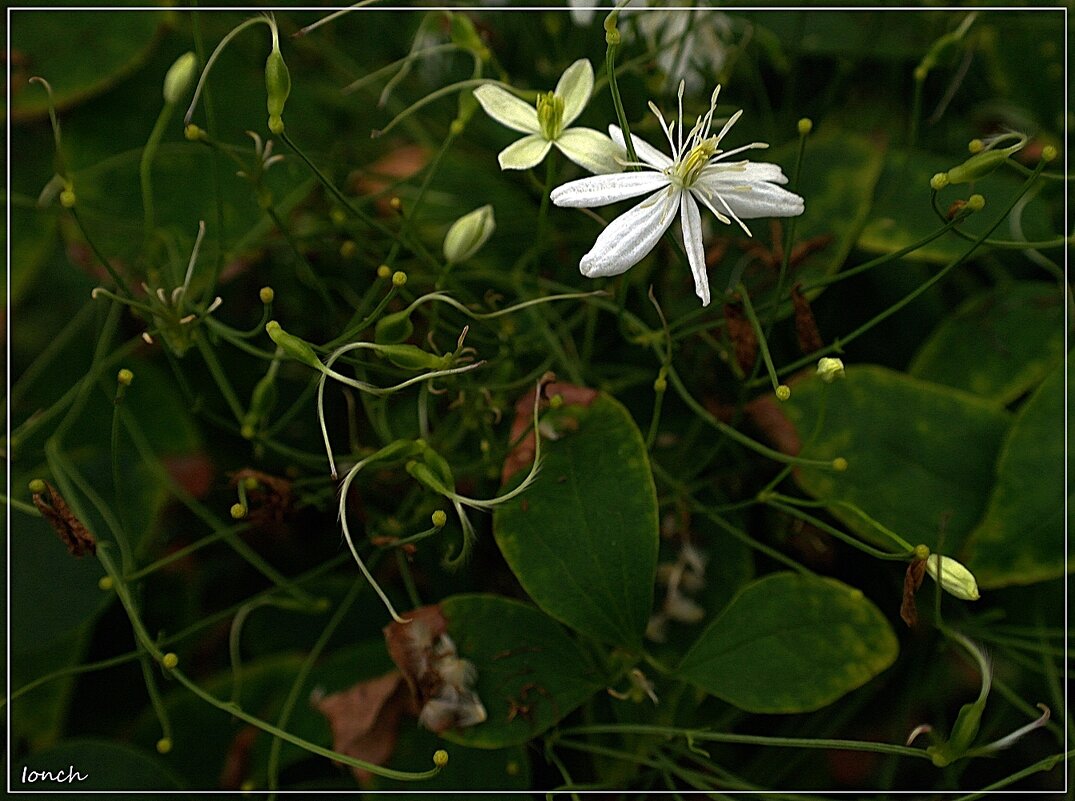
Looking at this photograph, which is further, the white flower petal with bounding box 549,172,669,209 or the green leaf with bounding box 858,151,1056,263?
the green leaf with bounding box 858,151,1056,263

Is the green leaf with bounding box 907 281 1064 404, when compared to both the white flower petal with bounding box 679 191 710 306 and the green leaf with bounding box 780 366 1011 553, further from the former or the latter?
the white flower petal with bounding box 679 191 710 306

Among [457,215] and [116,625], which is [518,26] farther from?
[116,625]

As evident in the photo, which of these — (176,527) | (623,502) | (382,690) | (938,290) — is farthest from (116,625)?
(938,290)

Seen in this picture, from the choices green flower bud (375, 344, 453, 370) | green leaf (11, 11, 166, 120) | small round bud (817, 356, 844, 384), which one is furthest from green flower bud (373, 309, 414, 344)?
green leaf (11, 11, 166, 120)

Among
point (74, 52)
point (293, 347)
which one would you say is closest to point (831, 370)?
point (293, 347)

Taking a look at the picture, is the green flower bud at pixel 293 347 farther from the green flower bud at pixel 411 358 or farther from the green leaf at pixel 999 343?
the green leaf at pixel 999 343

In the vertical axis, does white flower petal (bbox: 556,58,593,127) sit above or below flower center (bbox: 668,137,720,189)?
above
